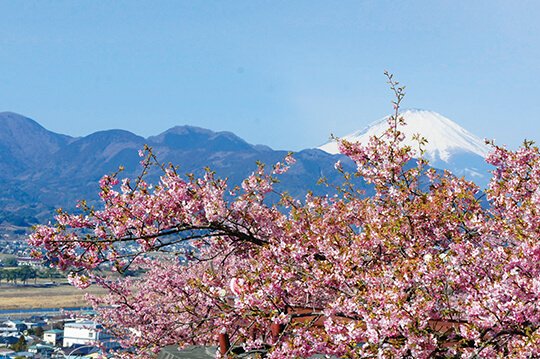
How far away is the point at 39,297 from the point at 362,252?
18612 centimetres

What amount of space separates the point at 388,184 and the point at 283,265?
292cm

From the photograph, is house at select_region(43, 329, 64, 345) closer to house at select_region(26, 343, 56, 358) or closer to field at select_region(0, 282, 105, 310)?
house at select_region(26, 343, 56, 358)

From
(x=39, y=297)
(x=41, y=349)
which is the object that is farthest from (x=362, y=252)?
(x=39, y=297)

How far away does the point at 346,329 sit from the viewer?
5809 millimetres

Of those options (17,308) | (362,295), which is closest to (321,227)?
(362,295)

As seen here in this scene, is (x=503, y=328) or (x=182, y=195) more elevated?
(x=182, y=195)

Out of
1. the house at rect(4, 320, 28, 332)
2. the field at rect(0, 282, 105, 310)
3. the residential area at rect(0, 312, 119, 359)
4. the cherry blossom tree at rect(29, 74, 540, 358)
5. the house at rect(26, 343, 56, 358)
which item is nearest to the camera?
the cherry blossom tree at rect(29, 74, 540, 358)

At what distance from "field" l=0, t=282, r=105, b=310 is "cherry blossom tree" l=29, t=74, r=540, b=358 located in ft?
504

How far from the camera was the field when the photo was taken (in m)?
162

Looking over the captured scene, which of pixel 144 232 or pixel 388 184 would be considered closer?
pixel 144 232

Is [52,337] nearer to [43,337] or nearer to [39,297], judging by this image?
[43,337]

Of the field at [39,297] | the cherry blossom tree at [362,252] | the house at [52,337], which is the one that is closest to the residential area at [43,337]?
the house at [52,337]

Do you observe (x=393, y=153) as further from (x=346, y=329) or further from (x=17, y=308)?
(x=17, y=308)

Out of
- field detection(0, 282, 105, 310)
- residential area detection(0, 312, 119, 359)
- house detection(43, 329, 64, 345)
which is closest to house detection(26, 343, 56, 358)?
residential area detection(0, 312, 119, 359)
